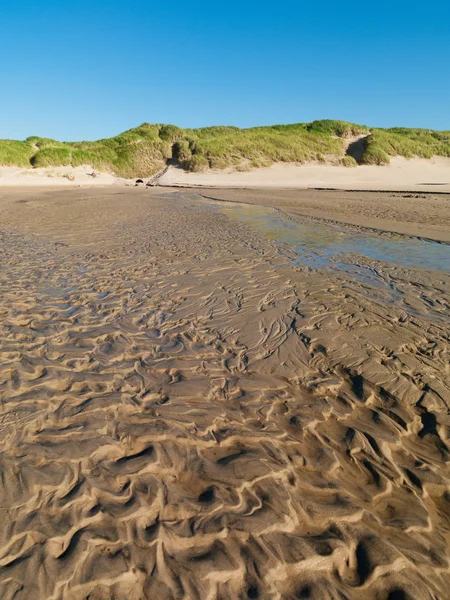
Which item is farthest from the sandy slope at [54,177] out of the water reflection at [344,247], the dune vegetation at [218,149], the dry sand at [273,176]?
the water reflection at [344,247]

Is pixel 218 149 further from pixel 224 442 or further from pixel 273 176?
pixel 224 442

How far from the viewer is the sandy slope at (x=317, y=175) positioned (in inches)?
1356

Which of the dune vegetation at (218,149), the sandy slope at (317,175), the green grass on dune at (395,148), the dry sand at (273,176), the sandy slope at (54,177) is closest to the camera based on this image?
the sandy slope at (54,177)

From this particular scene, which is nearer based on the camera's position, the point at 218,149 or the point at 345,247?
the point at 345,247

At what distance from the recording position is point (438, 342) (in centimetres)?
434

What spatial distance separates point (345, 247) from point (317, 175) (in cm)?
3072

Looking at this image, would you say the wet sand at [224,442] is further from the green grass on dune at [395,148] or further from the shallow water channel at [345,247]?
the green grass on dune at [395,148]

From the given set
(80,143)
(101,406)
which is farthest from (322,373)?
(80,143)

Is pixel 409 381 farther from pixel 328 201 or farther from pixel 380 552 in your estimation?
pixel 328 201

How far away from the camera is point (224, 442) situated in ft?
9.33

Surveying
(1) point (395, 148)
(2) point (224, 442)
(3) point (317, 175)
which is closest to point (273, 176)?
(3) point (317, 175)

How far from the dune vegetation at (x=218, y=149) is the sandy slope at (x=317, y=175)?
51.3 inches

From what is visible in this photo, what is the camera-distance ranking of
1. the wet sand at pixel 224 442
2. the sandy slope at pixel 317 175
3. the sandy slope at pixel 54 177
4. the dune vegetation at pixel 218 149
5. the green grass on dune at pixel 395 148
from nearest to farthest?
1. the wet sand at pixel 224 442
2. the sandy slope at pixel 54 177
3. the sandy slope at pixel 317 175
4. the dune vegetation at pixel 218 149
5. the green grass on dune at pixel 395 148

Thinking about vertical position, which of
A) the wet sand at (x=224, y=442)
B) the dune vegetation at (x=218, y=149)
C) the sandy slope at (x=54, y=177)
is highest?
the dune vegetation at (x=218, y=149)
